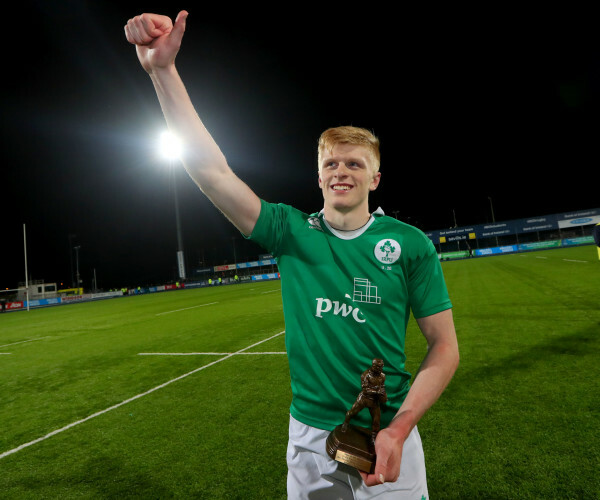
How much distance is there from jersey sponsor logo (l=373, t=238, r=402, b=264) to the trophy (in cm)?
49

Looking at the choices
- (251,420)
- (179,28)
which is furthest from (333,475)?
(251,420)

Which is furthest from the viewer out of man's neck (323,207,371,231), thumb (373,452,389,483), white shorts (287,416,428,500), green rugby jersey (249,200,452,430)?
man's neck (323,207,371,231)

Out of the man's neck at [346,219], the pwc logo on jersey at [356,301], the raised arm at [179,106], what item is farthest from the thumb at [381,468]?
the raised arm at [179,106]

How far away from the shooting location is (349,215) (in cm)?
147

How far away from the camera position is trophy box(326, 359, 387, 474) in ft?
3.15

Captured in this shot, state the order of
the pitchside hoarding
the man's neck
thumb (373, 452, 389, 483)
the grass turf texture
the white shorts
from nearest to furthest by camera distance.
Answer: thumb (373, 452, 389, 483) < the white shorts < the man's neck < the grass turf texture < the pitchside hoarding

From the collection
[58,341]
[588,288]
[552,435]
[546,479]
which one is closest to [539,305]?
[588,288]

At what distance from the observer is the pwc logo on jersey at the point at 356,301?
137 centimetres

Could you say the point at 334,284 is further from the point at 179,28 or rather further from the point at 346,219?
the point at 179,28

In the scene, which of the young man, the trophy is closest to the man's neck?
the young man

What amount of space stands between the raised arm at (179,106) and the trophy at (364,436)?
83 cm

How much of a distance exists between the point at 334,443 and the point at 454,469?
245cm

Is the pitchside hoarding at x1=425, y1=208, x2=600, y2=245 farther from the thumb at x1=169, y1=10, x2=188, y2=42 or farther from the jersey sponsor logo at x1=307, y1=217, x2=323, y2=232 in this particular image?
the thumb at x1=169, y1=10, x2=188, y2=42

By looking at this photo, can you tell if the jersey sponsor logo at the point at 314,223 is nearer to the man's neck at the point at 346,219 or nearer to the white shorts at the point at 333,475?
the man's neck at the point at 346,219
